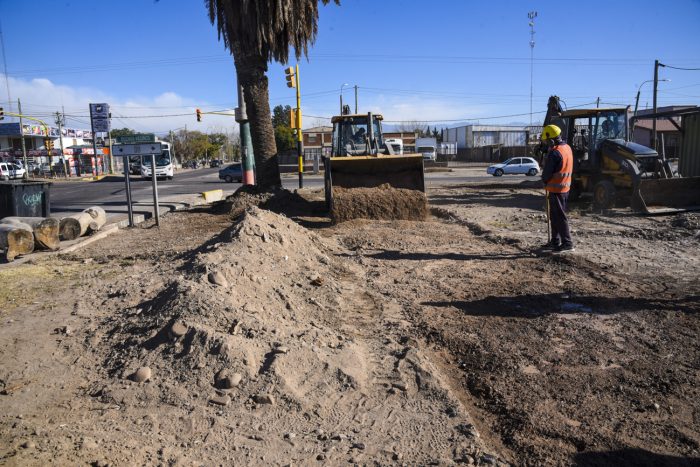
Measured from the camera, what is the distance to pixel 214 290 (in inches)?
206

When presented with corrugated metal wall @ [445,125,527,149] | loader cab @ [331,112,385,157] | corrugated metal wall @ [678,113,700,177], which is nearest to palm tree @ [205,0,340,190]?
loader cab @ [331,112,385,157]

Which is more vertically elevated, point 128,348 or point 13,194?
point 13,194

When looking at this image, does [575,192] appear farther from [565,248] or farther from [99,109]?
[99,109]

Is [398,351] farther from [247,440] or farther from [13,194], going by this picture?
[13,194]

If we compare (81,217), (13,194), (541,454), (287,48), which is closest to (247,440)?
(541,454)

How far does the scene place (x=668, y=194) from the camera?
13.1 m

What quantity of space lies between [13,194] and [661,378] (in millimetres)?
12712

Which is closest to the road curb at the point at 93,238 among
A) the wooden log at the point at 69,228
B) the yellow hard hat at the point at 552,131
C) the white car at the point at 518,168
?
the wooden log at the point at 69,228

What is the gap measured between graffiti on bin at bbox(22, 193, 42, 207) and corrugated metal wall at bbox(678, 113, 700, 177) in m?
17.0

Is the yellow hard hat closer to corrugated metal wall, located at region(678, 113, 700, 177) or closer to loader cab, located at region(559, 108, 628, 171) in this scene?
loader cab, located at region(559, 108, 628, 171)

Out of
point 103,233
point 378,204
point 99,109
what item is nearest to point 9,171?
point 99,109

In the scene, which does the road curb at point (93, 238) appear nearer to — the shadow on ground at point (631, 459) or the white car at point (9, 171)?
the shadow on ground at point (631, 459)

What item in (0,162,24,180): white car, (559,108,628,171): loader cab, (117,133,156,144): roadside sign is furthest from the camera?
(0,162,24,180): white car

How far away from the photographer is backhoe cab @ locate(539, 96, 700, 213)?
13.0 m
